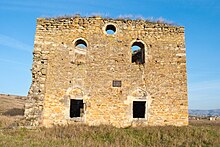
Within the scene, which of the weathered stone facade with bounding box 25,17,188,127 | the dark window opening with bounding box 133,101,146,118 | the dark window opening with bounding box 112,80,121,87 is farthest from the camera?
the dark window opening with bounding box 133,101,146,118

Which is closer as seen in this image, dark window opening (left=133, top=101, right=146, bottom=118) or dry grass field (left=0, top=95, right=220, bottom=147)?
dry grass field (left=0, top=95, right=220, bottom=147)

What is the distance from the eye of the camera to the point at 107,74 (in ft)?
38.7

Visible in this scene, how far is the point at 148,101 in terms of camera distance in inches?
462

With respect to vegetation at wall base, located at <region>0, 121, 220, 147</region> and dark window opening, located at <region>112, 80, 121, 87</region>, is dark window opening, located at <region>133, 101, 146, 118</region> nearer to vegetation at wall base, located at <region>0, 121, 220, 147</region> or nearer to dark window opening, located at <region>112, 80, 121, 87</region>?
dark window opening, located at <region>112, 80, 121, 87</region>

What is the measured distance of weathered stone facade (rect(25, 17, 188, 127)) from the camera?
11.3 m

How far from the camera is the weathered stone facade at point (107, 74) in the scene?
445 inches

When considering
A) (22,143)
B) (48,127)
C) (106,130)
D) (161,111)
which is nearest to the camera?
(22,143)

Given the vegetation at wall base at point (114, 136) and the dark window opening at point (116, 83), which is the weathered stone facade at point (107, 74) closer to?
the dark window opening at point (116, 83)

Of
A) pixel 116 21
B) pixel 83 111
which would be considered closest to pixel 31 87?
pixel 83 111

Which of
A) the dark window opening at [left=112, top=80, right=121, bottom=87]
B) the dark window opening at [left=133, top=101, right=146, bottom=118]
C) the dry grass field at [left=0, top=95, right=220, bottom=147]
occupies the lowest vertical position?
the dry grass field at [left=0, top=95, right=220, bottom=147]

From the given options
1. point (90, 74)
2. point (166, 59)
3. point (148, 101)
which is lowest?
point (148, 101)

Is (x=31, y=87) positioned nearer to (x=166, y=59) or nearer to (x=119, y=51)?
(x=119, y=51)

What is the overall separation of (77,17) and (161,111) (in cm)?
715

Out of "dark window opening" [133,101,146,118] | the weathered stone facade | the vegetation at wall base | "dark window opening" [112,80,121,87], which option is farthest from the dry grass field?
"dark window opening" [133,101,146,118]
